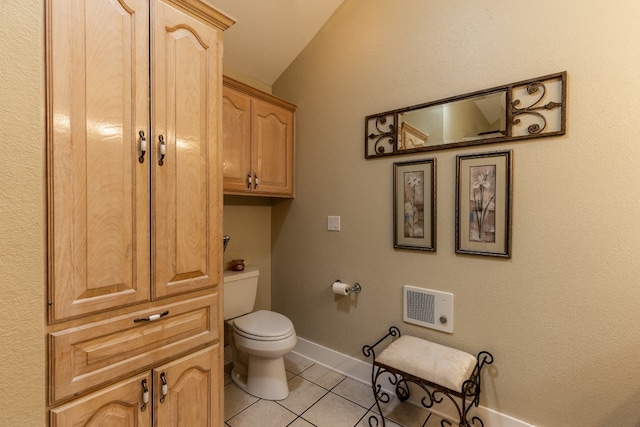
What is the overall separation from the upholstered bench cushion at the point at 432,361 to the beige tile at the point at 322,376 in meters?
0.66

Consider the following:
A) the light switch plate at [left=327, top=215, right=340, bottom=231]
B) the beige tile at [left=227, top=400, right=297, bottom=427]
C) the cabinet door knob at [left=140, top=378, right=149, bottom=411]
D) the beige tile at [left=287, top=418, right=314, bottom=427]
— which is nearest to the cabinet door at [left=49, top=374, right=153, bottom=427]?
the cabinet door knob at [left=140, top=378, right=149, bottom=411]

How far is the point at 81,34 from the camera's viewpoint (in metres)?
0.97

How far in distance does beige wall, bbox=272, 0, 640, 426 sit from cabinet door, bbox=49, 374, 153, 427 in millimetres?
1377

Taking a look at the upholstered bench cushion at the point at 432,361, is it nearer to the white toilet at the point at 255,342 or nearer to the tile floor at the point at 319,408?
the tile floor at the point at 319,408

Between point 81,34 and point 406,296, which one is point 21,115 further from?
point 406,296

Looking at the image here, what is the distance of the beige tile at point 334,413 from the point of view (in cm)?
168

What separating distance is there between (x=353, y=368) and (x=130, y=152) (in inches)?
77.2

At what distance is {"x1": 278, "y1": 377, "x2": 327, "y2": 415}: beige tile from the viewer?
1.81 m

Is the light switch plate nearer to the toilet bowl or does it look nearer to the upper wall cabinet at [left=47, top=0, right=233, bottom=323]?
the toilet bowl

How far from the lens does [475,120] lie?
1.62 meters

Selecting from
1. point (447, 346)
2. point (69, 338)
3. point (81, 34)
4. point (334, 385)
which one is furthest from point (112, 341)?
point (447, 346)

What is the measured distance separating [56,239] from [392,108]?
6.03 feet

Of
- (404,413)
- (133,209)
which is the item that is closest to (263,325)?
(404,413)

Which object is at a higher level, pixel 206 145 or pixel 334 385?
pixel 206 145
